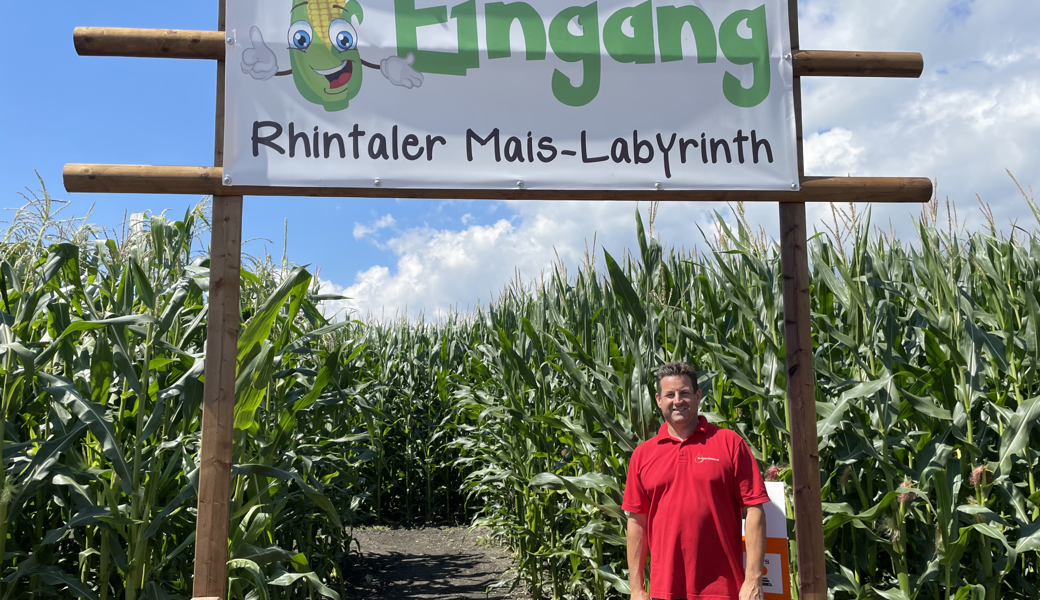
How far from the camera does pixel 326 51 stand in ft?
8.73

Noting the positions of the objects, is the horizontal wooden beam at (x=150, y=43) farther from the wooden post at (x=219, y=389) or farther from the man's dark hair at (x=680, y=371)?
the man's dark hair at (x=680, y=371)

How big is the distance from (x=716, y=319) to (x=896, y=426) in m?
1.07

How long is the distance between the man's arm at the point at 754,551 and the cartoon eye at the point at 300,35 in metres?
2.52

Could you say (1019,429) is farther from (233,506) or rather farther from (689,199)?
(233,506)

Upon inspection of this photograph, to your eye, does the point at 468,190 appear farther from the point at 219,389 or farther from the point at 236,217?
the point at 219,389

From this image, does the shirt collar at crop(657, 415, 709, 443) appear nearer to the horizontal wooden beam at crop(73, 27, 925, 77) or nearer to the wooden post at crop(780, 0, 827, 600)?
the wooden post at crop(780, 0, 827, 600)

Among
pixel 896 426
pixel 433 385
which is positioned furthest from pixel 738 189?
pixel 433 385

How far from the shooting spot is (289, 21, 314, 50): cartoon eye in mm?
2650

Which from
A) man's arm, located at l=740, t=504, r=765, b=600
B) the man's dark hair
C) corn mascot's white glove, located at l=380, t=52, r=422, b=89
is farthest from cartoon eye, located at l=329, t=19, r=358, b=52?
man's arm, located at l=740, t=504, r=765, b=600

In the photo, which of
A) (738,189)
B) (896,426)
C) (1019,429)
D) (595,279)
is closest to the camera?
(738,189)

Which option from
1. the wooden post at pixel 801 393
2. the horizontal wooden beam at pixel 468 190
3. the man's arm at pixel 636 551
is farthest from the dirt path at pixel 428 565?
the horizontal wooden beam at pixel 468 190

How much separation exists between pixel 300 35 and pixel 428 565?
16.7 ft

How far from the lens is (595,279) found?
4715 mm

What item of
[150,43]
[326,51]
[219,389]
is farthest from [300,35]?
[219,389]
